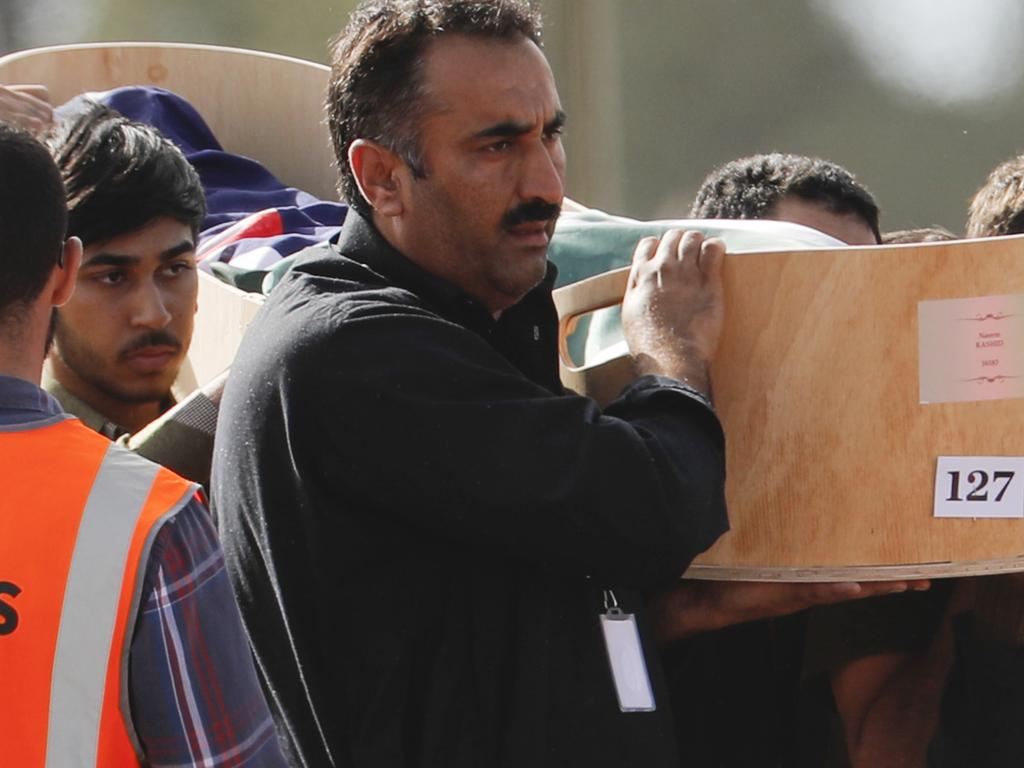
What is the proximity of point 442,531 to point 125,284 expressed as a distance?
42.3 inches

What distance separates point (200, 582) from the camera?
134cm

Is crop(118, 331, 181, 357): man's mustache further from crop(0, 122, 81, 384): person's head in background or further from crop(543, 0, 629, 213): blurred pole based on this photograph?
crop(543, 0, 629, 213): blurred pole

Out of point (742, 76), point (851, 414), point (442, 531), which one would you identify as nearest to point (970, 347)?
point (851, 414)

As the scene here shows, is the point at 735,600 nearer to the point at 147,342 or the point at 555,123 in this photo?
the point at 555,123

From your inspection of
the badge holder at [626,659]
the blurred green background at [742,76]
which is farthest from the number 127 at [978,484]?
the blurred green background at [742,76]

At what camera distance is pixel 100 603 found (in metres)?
1.30

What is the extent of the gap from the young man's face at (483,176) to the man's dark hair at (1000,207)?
37.7 inches

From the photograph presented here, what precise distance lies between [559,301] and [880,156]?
3862 millimetres

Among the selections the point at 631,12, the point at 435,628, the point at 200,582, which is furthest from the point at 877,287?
the point at 631,12

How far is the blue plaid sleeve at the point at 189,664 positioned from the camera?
1.31 m

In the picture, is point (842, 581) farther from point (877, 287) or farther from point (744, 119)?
point (744, 119)

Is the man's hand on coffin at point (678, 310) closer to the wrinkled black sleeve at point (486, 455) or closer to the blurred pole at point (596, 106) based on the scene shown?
the wrinkled black sleeve at point (486, 455)

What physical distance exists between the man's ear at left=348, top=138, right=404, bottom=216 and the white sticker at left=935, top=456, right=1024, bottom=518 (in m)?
0.66

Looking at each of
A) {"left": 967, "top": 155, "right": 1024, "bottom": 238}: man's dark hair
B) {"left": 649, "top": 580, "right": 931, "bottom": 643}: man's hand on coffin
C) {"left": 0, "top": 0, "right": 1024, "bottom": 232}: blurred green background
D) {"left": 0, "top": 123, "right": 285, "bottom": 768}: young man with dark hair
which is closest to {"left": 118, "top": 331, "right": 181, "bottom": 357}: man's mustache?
{"left": 649, "top": 580, "right": 931, "bottom": 643}: man's hand on coffin
